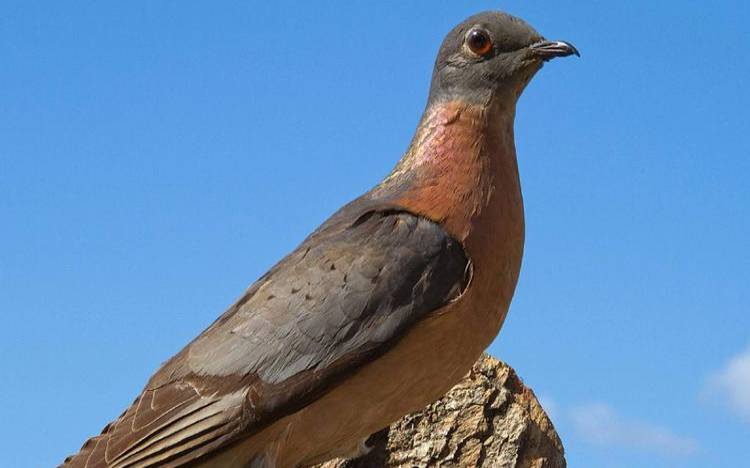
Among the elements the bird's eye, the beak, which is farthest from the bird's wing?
the beak

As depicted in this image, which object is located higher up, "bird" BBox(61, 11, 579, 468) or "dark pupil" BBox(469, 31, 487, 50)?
"dark pupil" BBox(469, 31, 487, 50)

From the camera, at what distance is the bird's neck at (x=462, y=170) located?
608 cm

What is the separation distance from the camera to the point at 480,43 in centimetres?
643

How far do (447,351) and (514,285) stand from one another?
2.14ft

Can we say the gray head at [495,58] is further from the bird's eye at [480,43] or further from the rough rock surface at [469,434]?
the rough rock surface at [469,434]

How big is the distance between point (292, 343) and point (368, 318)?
0.42 meters

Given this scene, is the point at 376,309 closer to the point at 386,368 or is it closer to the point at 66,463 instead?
the point at 386,368

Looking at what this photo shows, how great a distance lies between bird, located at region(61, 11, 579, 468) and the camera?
568cm

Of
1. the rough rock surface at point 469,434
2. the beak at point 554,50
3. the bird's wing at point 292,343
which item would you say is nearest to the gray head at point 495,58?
the beak at point 554,50

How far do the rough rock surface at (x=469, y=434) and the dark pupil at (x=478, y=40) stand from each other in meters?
2.28

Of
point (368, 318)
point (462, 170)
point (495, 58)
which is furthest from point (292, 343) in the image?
point (495, 58)

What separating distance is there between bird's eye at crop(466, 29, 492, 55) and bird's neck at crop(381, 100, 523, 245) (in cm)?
32

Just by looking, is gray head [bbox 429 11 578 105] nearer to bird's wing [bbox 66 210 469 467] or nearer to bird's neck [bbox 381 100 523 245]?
bird's neck [bbox 381 100 523 245]

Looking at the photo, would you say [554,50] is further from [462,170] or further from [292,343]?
[292,343]
